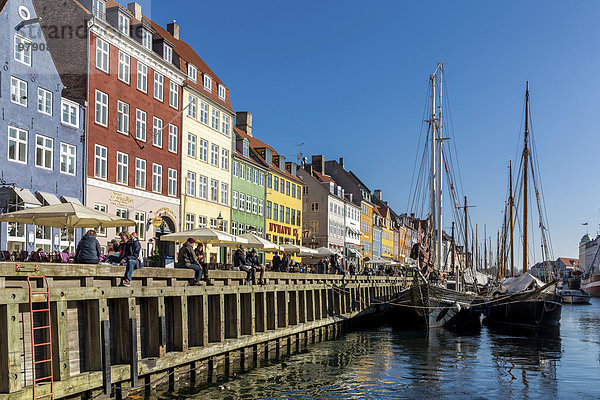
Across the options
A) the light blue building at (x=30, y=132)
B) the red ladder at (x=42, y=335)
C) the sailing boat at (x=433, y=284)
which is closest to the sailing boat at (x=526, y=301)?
the sailing boat at (x=433, y=284)

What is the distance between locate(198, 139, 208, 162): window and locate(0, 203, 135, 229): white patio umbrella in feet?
77.3

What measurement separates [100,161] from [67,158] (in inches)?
111

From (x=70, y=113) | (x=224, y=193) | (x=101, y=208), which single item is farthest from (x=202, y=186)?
(x=70, y=113)

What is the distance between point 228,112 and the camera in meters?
49.9

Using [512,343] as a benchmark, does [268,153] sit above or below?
above

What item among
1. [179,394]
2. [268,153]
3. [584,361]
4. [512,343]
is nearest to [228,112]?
[268,153]

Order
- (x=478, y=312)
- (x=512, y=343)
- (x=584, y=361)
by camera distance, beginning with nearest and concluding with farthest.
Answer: (x=584, y=361) → (x=512, y=343) → (x=478, y=312)

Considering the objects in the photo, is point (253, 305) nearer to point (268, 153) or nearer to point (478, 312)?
point (478, 312)

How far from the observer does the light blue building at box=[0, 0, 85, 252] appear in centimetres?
2631

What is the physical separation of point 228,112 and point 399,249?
81.3 m

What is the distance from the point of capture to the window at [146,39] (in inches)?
1480

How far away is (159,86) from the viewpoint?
3966 centimetres

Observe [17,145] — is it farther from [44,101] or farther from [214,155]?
[214,155]

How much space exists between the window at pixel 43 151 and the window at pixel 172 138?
1177 centimetres
